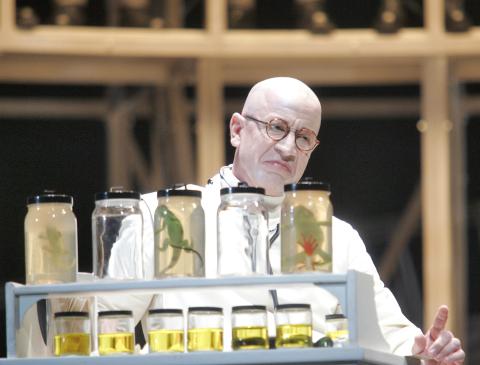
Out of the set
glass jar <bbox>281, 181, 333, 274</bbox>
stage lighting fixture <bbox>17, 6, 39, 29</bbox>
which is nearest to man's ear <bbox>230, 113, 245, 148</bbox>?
glass jar <bbox>281, 181, 333, 274</bbox>

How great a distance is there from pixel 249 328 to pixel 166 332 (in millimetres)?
160

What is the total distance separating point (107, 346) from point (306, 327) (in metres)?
0.37

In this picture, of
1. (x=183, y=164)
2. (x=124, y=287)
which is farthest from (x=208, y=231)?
(x=183, y=164)

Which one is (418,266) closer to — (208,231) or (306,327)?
(208,231)

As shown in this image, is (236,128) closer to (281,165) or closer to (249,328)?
(281,165)

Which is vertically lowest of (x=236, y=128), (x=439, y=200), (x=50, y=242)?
(x=50, y=242)

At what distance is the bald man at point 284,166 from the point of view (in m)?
3.37

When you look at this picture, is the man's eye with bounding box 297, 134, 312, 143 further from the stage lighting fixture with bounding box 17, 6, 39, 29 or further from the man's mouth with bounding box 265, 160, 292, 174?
the stage lighting fixture with bounding box 17, 6, 39, 29

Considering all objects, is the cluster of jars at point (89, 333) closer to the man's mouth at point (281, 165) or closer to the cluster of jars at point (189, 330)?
the cluster of jars at point (189, 330)

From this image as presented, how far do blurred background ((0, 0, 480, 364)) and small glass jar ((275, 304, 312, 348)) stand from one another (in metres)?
3.05

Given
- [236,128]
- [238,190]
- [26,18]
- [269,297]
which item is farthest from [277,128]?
[26,18]

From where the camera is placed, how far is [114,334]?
274 centimetres

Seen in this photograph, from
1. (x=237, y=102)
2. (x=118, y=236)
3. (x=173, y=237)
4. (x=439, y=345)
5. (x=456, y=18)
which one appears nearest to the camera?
(x=173, y=237)

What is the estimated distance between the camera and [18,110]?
5852mm
